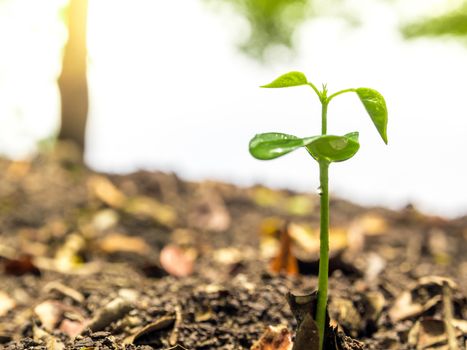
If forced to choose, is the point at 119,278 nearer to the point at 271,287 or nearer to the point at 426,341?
the point at 271,287

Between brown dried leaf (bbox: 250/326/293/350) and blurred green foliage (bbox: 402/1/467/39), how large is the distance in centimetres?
455

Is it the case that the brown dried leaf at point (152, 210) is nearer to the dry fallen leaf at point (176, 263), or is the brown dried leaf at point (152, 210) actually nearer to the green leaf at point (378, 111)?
the dry fallen leaf at point (176, 263)

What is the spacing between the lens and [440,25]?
17.2 ft

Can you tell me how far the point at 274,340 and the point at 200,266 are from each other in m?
1.10

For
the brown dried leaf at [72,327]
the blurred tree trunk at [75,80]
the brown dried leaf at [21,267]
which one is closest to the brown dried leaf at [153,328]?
the brown dried leaf at [72,327]

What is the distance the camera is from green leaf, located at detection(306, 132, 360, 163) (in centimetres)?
84

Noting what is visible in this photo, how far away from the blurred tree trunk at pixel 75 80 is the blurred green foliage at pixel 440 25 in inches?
104

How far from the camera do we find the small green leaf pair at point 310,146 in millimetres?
809

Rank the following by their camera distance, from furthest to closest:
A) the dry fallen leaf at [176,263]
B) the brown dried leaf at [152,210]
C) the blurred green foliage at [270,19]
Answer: the blurred green foliage at [270,19] < the brown dried leaf at [152,210] < the dry fallen leaf at [176,263]

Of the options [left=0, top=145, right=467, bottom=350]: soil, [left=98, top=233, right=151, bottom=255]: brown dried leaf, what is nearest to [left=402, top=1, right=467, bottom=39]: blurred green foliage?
[left=0, top=145, right=467, bottom=350]: soil

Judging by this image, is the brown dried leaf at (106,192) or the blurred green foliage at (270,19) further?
the blurred green foliage at (270,19)

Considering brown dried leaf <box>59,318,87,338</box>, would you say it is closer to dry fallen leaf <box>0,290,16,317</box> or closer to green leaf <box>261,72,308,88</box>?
dry fallen leaf <box>0,290,16,317</box>

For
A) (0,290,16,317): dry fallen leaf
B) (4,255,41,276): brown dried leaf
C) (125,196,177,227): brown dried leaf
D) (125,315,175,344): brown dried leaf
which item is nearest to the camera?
(125,315,175,344): brown dried leaf

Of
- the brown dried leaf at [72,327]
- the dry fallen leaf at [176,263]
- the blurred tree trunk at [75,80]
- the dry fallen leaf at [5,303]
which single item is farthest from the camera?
the blurred tree trunk at [75,80]
